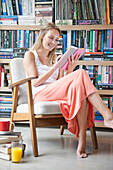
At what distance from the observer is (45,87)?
2.18m

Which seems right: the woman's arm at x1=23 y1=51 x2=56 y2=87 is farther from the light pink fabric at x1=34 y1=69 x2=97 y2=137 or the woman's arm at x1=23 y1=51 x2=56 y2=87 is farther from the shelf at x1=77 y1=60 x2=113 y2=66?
the shelf at x1=77 y1=60 x2=113 y2=66

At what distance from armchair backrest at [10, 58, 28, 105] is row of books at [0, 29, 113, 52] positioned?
934 mm

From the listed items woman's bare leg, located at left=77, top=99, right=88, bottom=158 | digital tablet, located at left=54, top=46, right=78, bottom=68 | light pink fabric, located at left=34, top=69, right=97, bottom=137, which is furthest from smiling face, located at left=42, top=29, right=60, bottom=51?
woman's bare leg, located at left=77, top=99, right=88, bottom=158

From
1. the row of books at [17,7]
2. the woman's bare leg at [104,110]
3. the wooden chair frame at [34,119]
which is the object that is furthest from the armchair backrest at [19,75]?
the row of books at [17,7]

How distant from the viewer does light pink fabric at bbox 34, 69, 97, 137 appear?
76.8 inches

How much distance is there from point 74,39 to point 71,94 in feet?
5.14

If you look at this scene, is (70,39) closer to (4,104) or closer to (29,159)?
(4,104)

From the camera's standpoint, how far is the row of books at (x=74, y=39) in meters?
3.35

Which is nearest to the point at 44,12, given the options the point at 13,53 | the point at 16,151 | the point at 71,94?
the point at 13,53

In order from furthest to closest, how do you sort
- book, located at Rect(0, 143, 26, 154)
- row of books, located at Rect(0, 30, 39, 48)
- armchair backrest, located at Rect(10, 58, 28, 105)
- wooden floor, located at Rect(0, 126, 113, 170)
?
row of books, located at Rect(0, 30, 39, 48) < armchair backrest, located at Rect(10, 58, 28, 105) < book, located at Rect(0, 143, 26, 154) < wooden floor, located at Rect(0, 126, 113, 170)

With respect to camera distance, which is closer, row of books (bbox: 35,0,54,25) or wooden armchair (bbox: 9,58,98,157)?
wooden armchair (bbox: 9,58,98,157)

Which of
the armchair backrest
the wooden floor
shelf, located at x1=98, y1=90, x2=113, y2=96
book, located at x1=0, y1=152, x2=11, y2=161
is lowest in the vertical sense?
the wooden floor

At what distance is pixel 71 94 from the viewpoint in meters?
2.00

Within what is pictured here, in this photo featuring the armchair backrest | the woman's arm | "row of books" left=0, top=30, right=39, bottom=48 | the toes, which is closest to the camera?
the toes
